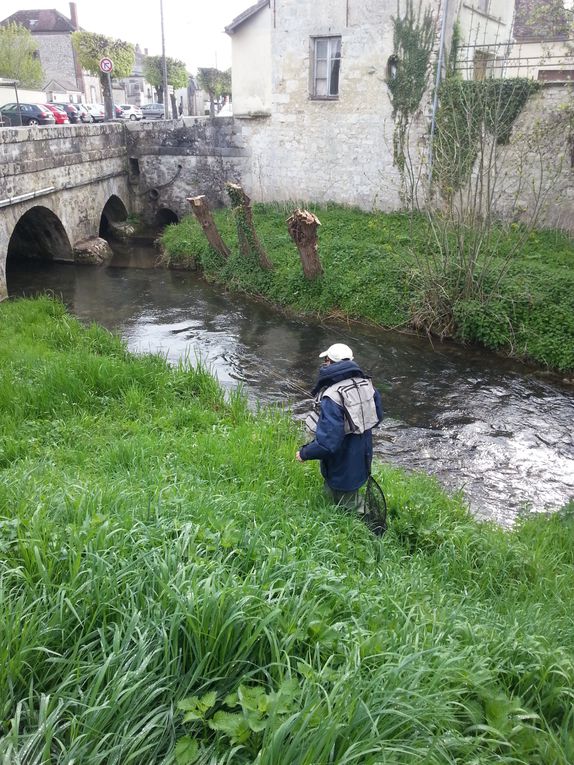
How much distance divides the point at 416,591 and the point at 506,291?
887cm

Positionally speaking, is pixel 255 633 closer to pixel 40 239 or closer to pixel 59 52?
pixel 40 239

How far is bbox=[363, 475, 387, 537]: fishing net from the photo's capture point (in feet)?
16.8

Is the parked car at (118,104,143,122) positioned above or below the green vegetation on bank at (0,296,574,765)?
above

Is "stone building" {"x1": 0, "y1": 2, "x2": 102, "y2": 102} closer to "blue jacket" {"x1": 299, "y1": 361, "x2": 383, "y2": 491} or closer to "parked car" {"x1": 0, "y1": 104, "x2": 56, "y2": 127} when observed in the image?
"parked car" {"x1": 0, "y1": 104, "x2": 56, "y2": 127}

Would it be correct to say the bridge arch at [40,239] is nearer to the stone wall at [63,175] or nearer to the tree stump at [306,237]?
the stone wall at [63,175]

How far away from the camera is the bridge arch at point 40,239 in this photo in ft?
53.6

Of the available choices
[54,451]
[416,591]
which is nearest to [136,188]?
[54,451]

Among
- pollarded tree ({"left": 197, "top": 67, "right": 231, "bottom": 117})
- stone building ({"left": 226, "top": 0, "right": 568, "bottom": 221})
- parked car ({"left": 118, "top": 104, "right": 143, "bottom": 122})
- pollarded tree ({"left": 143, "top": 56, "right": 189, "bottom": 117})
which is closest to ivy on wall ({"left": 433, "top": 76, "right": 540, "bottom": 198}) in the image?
stone building ({"left": 226, "top": 0, "right": 568, "bottom": 221})

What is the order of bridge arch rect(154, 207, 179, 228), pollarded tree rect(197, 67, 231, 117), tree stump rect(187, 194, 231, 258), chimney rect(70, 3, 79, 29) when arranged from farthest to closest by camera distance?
1. chimney rect(70, 3, 79, 29)
2. pollarded tree rect(197, 67, 231, 117)
3. bridge arch rect(154, 207, 179, 228)
4. tree stump rect(187, 194, 231, 258)

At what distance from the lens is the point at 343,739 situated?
90.0 inches

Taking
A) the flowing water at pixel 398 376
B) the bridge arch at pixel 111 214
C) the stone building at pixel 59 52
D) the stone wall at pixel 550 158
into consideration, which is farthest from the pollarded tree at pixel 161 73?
the stone wall at pixel 550 158

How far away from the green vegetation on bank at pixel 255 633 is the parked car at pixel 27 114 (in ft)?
81.5

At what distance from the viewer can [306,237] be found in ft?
41.2

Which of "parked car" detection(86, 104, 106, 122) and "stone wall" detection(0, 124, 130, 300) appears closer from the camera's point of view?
"stone wall" detection(0, 124, 130, 300)
